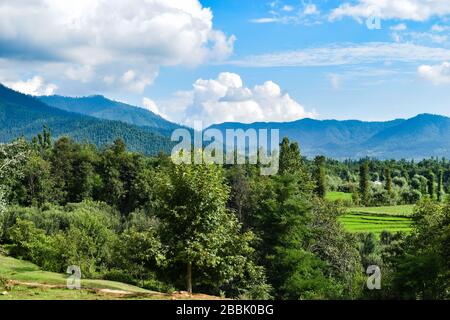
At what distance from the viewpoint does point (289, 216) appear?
1754 inches

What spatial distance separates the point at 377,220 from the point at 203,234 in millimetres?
64300

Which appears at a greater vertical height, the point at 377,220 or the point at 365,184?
the point at 365,184

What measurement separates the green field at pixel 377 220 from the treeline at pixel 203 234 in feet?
24.8

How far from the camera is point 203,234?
23.5 metres

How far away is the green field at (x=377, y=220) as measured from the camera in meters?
Result: 72.4

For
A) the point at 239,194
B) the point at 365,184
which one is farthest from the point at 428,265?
the point at 365,184

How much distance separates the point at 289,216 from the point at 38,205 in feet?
129

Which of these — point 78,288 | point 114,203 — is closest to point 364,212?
point 114,203

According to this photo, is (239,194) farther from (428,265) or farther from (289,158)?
(428,265)

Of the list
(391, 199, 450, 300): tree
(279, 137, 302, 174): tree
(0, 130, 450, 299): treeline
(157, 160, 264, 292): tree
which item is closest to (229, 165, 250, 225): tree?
(0, 130, 450, 299): treeline

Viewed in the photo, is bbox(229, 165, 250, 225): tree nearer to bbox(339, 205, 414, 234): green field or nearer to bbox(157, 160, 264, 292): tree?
bbox(339, 205, 414, 234): green field

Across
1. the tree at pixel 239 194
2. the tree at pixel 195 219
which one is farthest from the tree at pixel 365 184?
the tree at pixel 195 219

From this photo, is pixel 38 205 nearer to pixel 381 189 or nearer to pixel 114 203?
pixel 114 203

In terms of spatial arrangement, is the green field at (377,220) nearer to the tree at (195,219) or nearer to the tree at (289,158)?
the tree at (289,158)
